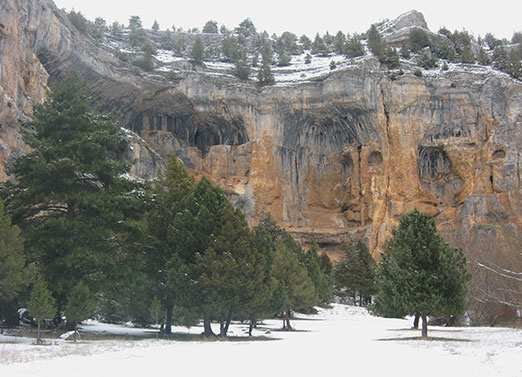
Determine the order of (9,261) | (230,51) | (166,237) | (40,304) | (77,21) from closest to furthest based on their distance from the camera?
(40,304) < (9,261) < (166,237) < (77,21) < (230,51)

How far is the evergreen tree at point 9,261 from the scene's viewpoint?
584 inches

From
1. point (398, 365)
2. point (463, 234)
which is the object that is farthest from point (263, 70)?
point (398, 365)

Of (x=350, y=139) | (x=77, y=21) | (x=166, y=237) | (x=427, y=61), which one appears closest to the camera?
(x=166, y=237)

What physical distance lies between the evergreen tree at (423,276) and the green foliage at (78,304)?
10801mm

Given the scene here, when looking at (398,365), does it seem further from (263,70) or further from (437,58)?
(437,58)

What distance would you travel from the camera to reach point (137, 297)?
20.5m

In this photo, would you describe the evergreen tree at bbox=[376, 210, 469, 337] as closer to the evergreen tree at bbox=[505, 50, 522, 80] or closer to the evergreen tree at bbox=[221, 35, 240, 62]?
the evergreen tree at bbox=[505, 50, 522, 80]

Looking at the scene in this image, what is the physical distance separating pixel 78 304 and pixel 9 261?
2638 mm

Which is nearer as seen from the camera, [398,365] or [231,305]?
[398,365]

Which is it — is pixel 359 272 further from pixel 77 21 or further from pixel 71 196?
pixel 77 21

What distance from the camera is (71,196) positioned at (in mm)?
18062

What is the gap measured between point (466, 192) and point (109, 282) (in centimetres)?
4531

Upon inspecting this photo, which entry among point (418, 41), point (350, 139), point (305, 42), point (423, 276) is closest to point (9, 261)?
point (423, 276)

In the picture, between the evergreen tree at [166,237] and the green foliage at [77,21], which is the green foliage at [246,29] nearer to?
the green foliage at [77,21]
